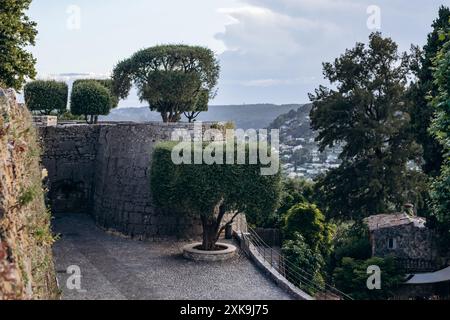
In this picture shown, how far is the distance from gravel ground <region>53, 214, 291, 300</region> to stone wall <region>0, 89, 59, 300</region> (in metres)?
2.65

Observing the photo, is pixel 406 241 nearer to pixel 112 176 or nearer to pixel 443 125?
pixel 443 125

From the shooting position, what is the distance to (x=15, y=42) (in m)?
24.3

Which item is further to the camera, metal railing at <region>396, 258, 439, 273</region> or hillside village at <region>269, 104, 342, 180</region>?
hillside village at <region>269, 104, 342, 180</region>

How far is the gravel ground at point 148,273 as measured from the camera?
685 inches

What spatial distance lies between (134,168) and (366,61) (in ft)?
62.0

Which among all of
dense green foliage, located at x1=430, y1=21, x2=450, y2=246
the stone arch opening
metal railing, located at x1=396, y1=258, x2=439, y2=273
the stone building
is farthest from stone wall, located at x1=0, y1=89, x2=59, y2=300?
metal railing, located at x1=396, y1=258, x2=439, y2=273

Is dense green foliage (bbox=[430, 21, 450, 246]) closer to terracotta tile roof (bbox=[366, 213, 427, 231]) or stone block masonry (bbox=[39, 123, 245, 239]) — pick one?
stone block masonry (bbox=[39, 123, 245, 239])

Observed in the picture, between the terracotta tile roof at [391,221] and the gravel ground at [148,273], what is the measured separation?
45.2 ft

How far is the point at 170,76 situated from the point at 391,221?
1658cm

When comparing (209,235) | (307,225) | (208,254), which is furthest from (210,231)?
(307,225)

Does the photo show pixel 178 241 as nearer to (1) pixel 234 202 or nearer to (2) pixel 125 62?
(1) pixel 234 202

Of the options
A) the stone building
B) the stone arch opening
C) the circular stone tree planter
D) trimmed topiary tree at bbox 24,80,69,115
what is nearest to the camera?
the circular stone tree planter

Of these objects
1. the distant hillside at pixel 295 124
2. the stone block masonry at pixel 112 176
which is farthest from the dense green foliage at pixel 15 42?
the distant hillside at pixel 295 124

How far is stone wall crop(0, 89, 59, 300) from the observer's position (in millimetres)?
9141
